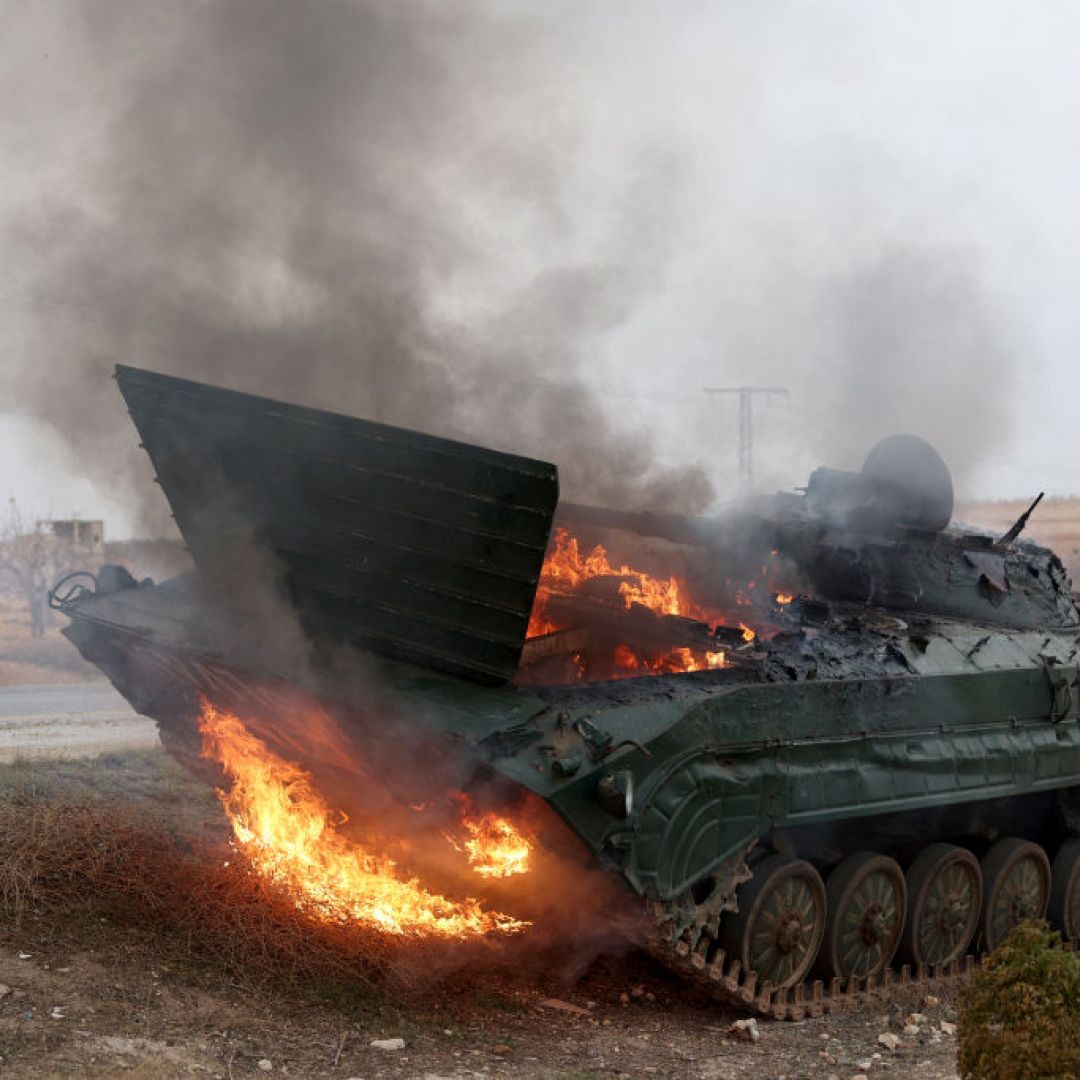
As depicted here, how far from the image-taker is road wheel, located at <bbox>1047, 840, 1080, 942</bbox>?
10.3 metres

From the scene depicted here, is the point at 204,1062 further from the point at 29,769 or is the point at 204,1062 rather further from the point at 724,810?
the point at 29,769

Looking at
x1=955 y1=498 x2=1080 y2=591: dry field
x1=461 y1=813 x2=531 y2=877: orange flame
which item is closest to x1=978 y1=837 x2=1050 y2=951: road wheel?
x1=461 y1=813 x2=531 y2=877: orange flame

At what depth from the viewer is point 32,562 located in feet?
112

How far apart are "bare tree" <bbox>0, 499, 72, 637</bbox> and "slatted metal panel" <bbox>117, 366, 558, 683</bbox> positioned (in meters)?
25.9

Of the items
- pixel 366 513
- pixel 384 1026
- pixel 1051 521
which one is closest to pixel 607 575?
pixel 366 513

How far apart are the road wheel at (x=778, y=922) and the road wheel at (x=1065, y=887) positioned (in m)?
2.75

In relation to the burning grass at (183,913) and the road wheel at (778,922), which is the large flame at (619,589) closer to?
the road wheel at (778,922)

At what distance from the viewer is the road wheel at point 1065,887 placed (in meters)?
10.3

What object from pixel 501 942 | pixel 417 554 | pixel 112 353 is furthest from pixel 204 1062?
pixel 112 353

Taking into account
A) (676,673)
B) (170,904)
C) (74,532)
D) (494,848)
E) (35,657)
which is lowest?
(170,904)

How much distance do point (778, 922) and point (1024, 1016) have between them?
2.83m

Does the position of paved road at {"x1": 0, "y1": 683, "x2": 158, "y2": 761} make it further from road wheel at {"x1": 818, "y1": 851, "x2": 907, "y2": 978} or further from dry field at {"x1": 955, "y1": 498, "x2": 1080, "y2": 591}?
dry field at {"x1": 955, "y1": 498, "x2": 1080, "y2": 591}

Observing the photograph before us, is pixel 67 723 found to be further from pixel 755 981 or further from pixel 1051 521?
pixel 1051 521

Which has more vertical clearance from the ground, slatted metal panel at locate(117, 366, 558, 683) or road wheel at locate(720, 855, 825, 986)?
slatted metal panel at locate(117, 366, 558, 683)
